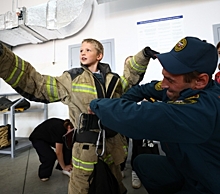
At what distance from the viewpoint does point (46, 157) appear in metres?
1.48

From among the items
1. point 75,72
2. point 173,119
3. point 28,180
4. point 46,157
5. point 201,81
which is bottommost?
point 28,180

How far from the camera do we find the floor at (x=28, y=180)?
4.08 ft

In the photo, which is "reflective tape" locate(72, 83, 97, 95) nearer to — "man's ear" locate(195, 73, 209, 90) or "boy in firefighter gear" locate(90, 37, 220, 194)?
"boy in firefighter gear" locate(90, 37, 220, 194)

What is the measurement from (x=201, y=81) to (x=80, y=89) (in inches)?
22.1

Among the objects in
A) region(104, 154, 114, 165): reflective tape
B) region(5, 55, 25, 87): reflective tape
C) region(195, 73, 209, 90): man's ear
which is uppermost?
region(5, 55, 25, 87): reflective tape

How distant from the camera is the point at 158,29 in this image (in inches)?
96.6

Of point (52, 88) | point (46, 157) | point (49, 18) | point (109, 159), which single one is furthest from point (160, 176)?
point (49, 18)

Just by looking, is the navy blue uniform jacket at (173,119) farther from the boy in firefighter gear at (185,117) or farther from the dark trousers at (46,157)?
the dark trousers at (46,157)

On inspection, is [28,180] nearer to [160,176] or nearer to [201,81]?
[160,176]

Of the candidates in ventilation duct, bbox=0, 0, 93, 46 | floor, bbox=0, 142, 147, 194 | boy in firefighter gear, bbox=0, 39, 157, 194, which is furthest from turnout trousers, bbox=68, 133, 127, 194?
ventilation duct, bbox=0, 0, 93, 46

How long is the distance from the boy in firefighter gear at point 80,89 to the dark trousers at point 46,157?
68 cm

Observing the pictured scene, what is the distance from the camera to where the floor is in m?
1.24

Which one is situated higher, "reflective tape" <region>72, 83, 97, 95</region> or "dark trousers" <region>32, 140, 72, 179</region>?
"reflective tape" <region>72, 83, 97, 95</region>

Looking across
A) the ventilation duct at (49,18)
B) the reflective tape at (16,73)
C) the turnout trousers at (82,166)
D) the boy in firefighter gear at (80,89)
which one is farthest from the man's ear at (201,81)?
the ventilation duct at (49,18)
